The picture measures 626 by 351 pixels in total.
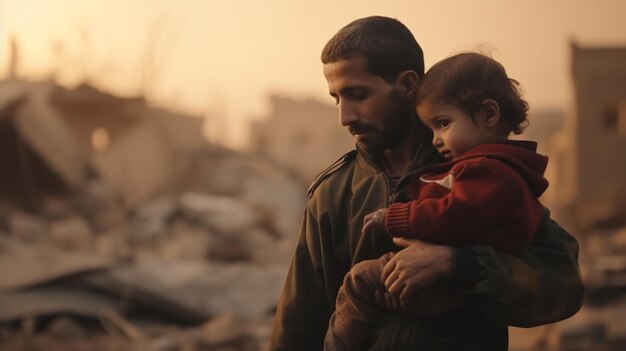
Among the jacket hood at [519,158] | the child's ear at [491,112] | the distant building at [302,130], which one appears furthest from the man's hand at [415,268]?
the distant building at [302,130]

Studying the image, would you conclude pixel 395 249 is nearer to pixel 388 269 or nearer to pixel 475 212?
pixel 388 269

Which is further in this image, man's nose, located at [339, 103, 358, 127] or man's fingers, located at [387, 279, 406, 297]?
man's nose, located at [339, 103, 358, 127]

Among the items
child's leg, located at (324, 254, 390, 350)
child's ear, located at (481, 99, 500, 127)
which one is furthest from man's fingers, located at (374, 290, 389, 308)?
child's ear, located at (481, 99, 500, 127)

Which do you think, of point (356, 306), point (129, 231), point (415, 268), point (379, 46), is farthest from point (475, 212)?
point (129, 231)

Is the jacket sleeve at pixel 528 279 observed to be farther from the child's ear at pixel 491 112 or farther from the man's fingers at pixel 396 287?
the child's ear at pixel 491 112

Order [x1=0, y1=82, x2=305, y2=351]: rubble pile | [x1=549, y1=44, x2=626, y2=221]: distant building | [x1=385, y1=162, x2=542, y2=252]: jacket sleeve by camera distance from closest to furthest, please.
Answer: [x1=385, y1=162, x2=542, y2=252]: jacket sleeve
[x1=0, y1=82, x2=305, y2=351]: rubble pile
[x1=549, y1=44, x2=626, y2=221]: distant building

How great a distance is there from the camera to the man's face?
2176mm

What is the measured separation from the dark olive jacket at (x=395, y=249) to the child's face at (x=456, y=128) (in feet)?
0.57

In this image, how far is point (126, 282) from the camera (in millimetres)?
8805

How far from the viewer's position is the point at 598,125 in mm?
20438

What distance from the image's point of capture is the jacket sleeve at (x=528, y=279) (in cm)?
190

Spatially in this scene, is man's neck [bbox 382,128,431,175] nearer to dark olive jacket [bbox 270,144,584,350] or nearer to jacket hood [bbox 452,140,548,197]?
dark olive jacket [bbox 270,144,584,350]

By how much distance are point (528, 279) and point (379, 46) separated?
0.68m

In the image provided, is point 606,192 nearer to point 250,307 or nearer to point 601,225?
point 601,225
